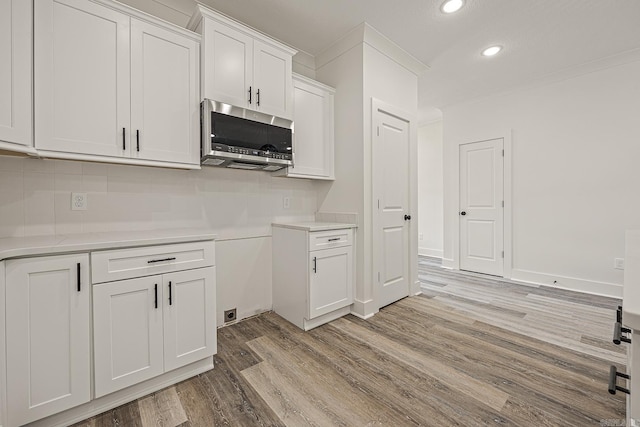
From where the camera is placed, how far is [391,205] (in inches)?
116

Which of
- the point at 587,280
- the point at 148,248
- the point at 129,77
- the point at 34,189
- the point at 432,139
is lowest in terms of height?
the point at 587,280

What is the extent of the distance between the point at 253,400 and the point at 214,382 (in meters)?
0.32

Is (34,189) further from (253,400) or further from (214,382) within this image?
(253,400)

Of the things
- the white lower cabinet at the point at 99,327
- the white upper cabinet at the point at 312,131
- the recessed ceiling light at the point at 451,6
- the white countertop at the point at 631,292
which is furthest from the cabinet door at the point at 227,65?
the white countertop at the point at 631,292

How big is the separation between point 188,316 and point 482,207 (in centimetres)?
428

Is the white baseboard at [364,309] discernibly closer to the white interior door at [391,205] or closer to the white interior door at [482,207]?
the white interior door at [391,205]

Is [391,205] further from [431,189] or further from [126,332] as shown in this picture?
[431,189]

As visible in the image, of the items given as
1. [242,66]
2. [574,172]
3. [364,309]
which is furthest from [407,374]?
[574,172]

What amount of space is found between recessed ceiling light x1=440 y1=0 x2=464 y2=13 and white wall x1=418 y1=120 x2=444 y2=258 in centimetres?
326

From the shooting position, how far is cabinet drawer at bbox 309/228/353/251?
7.72ft

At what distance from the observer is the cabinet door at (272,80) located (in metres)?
2.26

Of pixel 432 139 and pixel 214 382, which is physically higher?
pixel 432 139

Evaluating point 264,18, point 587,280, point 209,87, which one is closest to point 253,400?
point 209,87

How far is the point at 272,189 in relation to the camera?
2771 mm
